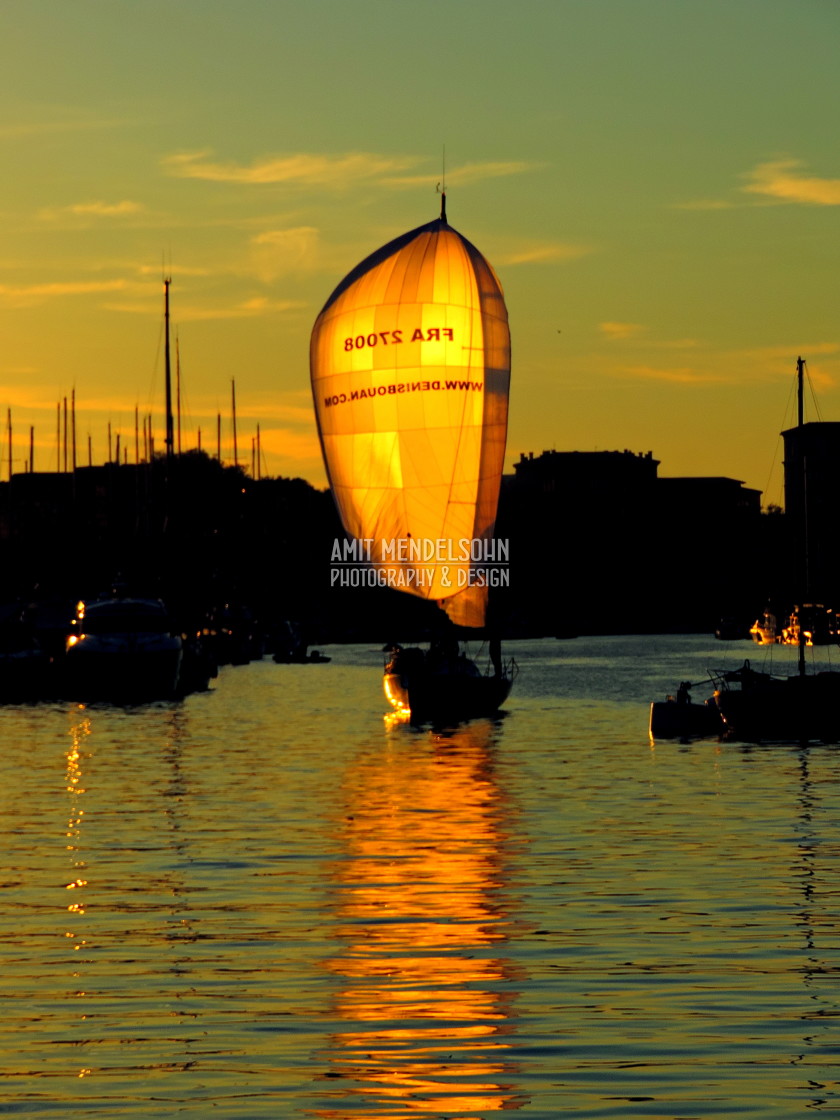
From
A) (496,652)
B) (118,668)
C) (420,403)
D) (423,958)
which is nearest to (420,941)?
(423,958)

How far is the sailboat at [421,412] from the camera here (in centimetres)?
5641

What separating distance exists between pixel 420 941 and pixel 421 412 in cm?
3704

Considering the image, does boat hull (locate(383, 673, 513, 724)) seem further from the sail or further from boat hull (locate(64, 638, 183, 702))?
boat hull (locate(64, 638, 183, 702))

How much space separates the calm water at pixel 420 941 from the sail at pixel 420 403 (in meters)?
13.9

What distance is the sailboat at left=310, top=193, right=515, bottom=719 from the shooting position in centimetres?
5641

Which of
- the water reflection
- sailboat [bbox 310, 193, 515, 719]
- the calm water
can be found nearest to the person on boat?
sailboat [bbox 310, 193, 515, 719]

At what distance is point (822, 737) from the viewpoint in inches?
2104

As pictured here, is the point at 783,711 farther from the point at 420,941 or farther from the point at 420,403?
the point at 420,941

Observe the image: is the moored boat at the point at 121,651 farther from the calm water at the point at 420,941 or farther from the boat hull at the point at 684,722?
the calm water at the point at 420,941

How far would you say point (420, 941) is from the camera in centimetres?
2009

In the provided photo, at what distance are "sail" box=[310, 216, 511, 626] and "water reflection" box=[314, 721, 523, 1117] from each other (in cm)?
1983

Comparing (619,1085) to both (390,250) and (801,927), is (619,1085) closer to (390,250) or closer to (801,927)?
(801,927)

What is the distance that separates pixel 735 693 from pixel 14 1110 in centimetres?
4149

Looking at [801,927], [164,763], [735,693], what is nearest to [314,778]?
[164,763]
